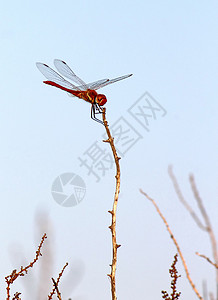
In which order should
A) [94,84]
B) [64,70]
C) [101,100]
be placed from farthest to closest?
[64,70]
[94,84]
[101,100]

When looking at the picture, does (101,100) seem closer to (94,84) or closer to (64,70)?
(94,84)

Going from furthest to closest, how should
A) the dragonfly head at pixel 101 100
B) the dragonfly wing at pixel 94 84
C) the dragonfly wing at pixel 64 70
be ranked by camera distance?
the dragonfly wing at pixel 64 70 → the dragonfly wing at pixel 94 84 → the dragonfly head at pixel 101 100

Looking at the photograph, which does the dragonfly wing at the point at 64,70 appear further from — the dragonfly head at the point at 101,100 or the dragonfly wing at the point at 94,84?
the dragonfly head at the point at 101,100

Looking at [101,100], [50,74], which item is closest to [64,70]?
[50,74]

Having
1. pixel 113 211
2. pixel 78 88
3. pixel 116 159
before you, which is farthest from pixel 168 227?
pixel 78 88

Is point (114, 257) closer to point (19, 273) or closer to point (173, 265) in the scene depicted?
point (173, 265)

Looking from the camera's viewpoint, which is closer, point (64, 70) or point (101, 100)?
point (101, 100)

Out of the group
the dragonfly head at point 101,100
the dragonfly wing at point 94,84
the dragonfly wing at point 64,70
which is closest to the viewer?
the dragonfly head at point 101,100

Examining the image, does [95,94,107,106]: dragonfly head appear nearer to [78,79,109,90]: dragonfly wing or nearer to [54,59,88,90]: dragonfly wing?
[78,79,109,90]: dragonfly wing

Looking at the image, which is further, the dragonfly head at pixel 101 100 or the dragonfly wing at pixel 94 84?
the dragonfly wing at pixel 94 84
